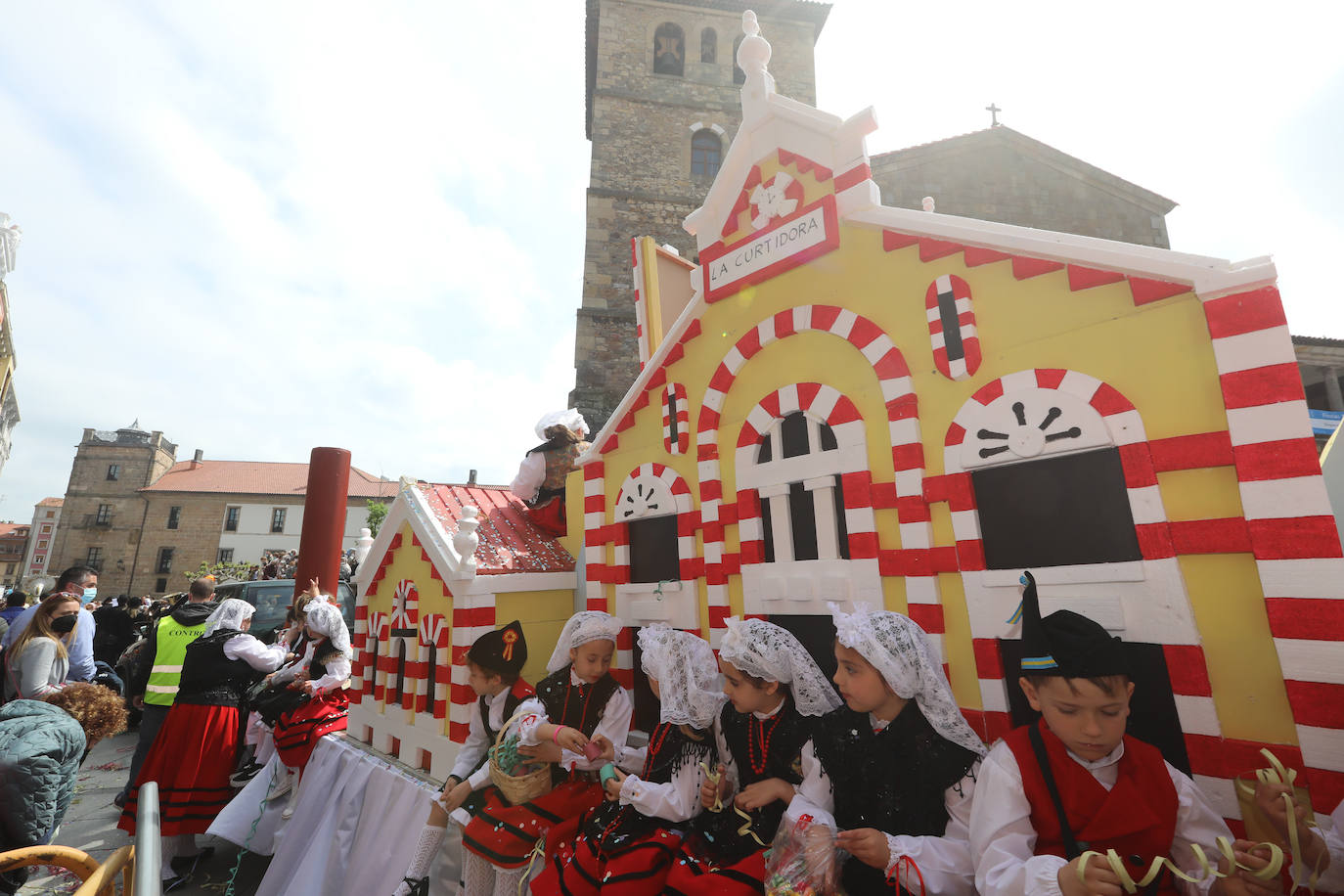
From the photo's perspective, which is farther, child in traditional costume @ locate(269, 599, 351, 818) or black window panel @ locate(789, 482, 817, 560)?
child in traditional costume @ locate(269, 599, 351, 818)

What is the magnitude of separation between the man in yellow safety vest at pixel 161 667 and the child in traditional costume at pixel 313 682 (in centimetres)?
117

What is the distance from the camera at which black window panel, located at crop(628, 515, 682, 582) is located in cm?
411

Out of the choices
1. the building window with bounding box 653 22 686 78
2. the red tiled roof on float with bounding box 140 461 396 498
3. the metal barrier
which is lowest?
the metal barrier

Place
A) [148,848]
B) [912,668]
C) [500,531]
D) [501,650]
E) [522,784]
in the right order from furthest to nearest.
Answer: [500,531]
[501,650]
[522,784]
[912,668]
[148,848]

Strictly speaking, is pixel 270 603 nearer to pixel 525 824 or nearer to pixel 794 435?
pixel 525 824

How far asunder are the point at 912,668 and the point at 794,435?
5.33 ft

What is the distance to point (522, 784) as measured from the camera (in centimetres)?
324

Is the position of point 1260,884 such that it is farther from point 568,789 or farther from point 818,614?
point 568,789

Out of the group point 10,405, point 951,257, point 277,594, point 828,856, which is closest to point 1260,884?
point 828,856

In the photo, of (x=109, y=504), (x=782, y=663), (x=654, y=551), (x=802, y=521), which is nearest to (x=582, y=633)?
(x=654, y=551)

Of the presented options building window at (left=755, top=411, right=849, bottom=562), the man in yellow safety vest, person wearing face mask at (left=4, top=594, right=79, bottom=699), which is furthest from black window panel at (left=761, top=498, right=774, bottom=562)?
the man in yellow safety vest

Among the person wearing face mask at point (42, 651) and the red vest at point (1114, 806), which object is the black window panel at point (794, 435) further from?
the person wearing face mask at point (42, 651)

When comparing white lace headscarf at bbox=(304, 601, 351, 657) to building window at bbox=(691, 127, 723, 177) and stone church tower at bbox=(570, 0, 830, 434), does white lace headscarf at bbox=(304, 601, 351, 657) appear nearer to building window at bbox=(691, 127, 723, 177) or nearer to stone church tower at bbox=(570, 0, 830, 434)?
stone church tower at bbox=(570, 0, 830, 434)

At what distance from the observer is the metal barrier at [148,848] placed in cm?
156
